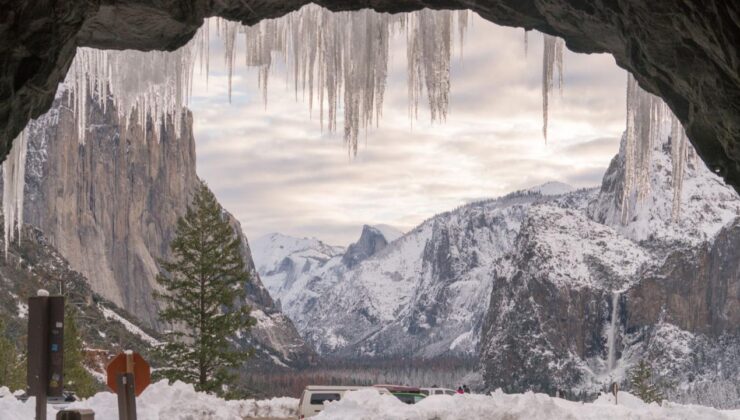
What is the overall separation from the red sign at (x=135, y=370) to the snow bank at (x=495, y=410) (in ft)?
23.3

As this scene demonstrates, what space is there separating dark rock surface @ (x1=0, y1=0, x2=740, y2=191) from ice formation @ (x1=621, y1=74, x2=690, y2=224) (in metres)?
2.60

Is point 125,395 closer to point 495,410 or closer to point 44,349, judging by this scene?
point 44,349

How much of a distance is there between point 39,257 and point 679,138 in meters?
127

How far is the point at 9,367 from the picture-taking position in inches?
2109

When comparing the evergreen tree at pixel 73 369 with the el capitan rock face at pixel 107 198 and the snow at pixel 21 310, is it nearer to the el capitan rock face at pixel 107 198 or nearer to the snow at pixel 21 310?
the snow at pixel 21 310

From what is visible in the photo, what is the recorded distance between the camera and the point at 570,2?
759 centimetres

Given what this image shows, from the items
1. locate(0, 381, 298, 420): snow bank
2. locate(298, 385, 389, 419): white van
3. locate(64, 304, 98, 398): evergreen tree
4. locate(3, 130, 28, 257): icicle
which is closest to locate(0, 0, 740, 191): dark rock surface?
locate(3, 130, 28, 257): icicle

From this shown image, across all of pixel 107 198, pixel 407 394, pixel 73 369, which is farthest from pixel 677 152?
pixel 107 198

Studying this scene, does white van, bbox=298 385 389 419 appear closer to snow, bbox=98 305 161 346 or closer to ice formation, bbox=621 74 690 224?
ice formation, bbox=621 74 690 224

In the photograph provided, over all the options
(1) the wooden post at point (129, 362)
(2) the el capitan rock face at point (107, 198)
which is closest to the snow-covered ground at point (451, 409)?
(1) the wooden post at point (129, 362)

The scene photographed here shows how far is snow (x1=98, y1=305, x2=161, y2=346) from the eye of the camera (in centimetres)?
12962

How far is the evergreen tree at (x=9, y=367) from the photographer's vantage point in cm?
4739

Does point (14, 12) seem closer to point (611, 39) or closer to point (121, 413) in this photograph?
point (611, 39)

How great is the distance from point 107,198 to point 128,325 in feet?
175
